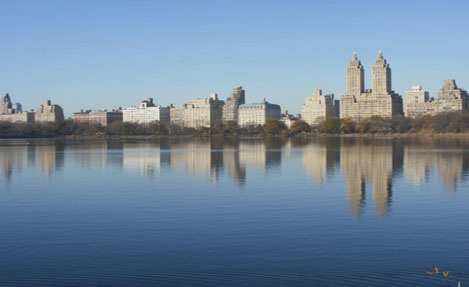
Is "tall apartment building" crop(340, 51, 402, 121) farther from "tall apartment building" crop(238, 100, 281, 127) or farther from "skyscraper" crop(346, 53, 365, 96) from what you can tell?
"tall apartment building" crop(238, 100, 281, 127)

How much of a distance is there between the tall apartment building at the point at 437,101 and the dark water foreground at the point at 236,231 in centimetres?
14134

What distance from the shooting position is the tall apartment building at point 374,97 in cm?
17125

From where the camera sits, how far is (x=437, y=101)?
168m

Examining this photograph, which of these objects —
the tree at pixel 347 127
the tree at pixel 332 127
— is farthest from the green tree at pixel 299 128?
the tree at pixel 347 127

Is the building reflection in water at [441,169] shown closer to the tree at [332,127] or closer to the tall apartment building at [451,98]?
the tree at [332,127]

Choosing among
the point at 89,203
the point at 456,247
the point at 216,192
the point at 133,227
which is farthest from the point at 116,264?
the point at 216,192

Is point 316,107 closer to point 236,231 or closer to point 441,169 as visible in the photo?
point 441,169

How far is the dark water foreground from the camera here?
36.9 feet

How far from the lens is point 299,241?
540 inches

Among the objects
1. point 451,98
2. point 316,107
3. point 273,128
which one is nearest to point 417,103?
point 451,98

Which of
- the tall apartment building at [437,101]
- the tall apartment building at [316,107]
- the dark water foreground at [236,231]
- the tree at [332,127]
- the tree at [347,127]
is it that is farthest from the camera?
the tall apartment building at [316,107]

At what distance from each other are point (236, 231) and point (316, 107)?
175 m

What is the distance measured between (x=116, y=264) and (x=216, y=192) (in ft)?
35.8

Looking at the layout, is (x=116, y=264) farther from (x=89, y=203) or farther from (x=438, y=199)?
(x=438, y=199)
